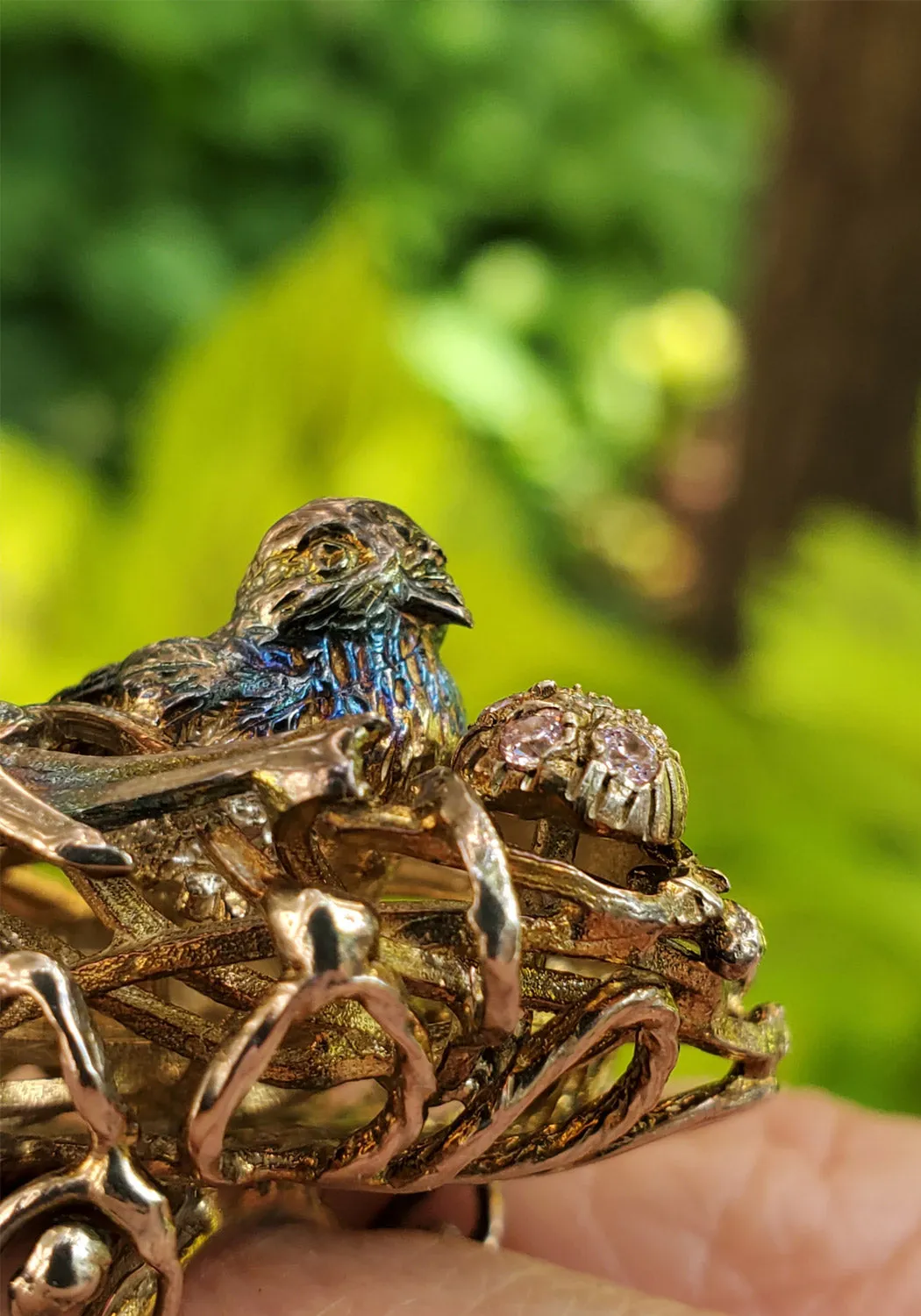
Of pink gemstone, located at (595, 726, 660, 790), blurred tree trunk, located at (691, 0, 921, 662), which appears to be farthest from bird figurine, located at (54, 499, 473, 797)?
blurred tree trunk, located at (691, 0, 921, 662)

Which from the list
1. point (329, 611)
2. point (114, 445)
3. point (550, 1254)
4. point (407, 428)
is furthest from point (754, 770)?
point (114, 445)

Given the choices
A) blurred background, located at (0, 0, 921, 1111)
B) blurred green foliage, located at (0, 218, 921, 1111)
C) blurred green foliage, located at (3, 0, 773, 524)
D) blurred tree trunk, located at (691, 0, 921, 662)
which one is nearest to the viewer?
blurred green foliage, located at (0, 218, 921, 1111)

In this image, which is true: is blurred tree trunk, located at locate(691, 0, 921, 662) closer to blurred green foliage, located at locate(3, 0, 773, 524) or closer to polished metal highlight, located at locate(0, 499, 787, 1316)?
blurred green foliage, located at locate(3, 0, 773, 524)

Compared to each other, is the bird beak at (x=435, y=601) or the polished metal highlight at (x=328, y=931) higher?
the bird beak at (x=435, y=601)

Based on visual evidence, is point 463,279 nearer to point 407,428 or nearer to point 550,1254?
point 407,428

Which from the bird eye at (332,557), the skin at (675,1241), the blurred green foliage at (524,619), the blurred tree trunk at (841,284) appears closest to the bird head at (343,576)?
the bird eye at (332,557)

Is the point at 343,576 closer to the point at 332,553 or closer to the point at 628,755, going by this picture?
the point at 332,553

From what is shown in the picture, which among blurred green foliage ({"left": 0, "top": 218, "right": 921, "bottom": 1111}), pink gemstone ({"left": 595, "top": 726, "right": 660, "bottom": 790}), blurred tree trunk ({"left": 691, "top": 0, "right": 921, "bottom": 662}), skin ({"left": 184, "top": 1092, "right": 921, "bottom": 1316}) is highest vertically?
blurred tree trunk ({"left": 691, "top": 0, "right": 921, "bottom": 662})

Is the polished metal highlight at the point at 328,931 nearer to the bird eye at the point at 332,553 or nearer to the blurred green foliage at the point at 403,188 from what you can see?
the bird eye at the point at 332,553
